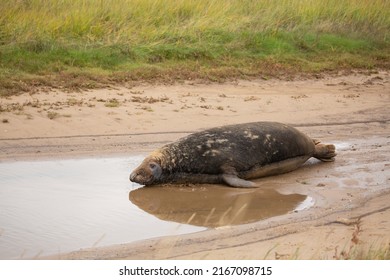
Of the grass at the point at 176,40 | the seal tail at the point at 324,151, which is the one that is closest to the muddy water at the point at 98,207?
the seal tail at the point at 324,151

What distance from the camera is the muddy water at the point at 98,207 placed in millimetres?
6727

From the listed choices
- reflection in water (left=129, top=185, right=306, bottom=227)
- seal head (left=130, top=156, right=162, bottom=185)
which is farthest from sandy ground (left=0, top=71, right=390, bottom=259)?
seal head (left=130, top=156, right=162, bottom=185)

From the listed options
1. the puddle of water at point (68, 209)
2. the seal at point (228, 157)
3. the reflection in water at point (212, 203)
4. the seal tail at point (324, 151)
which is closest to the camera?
the puddle of water at point (68, 209)

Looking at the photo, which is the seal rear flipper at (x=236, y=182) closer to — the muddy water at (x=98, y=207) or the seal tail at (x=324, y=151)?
the muddy water at (x=98, y=207)

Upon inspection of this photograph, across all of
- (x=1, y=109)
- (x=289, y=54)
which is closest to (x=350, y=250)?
(x=1, y=109)

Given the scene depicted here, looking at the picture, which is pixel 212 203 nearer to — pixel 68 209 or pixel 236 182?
pixel 236 182

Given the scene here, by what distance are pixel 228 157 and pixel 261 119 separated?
9.27ft

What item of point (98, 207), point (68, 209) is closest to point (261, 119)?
point (98, 207)

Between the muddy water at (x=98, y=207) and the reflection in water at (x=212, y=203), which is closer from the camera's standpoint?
the muddy water at (x=98, y=207)

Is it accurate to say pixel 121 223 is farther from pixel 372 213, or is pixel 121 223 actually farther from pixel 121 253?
pixel 372 213

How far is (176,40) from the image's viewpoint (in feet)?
47.0

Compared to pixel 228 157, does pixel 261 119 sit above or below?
below

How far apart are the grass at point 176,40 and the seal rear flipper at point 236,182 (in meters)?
4.12
